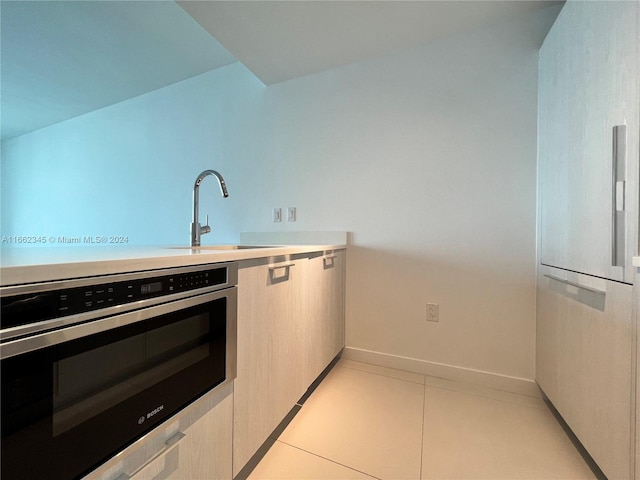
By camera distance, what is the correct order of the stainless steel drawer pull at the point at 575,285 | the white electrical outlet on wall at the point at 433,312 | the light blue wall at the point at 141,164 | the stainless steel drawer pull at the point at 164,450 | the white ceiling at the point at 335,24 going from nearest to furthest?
the stainless steel drawer pull at the point at 164,450
the stainless steel drawer pull at the point at 575,285
the white ceiling at the point at 335,24
the white electrical outlet on wall at the point at 433,312
the light blue wall at the point at 141,164

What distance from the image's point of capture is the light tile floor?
1.05 metres

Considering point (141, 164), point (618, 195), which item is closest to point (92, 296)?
point (618, 195)

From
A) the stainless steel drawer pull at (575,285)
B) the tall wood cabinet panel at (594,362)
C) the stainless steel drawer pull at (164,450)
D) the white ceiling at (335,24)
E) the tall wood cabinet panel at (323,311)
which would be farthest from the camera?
the white ceiling at (335,24)

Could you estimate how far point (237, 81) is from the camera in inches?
97.3

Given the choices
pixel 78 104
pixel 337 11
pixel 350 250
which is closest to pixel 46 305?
pixel 350 250

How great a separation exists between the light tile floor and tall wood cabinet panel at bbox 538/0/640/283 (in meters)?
0.80

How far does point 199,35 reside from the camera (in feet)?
6.95

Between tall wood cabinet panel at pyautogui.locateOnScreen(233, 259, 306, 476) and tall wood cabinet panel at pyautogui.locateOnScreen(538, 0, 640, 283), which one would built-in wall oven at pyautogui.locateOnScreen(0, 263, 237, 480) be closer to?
tall wood cabinet panel at pyautogui.locateOnScreen(233, 259, 306, 476)

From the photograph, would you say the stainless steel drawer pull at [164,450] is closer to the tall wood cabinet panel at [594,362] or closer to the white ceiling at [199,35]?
the tall wood cabinet panel at [594,362]

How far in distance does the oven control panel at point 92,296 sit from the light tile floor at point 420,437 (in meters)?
0.86

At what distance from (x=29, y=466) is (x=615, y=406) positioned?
156 cm

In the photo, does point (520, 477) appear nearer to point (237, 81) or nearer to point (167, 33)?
point (237, 81)

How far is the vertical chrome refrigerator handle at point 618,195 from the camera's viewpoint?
897mm

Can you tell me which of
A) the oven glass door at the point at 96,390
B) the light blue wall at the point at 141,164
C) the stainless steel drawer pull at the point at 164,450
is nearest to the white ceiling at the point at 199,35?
the light blue wall at the point at 141,164
